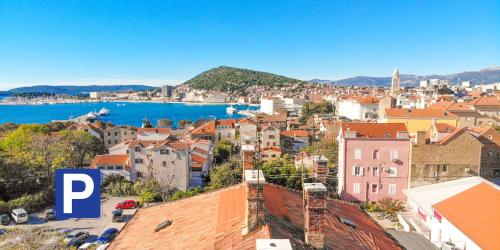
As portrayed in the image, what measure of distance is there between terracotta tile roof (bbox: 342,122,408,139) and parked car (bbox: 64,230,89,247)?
62.6 ft

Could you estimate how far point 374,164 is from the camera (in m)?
26.6

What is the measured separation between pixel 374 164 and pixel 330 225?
19139 mm

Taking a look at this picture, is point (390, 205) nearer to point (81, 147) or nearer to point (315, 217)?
point (315, 217)

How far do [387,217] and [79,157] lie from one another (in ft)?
103

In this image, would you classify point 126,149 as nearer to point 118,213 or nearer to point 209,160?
point 209,160

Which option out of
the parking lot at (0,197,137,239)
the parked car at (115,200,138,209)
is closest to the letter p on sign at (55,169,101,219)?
the parking lot at (0,197,137,239)

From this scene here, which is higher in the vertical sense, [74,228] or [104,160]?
[104,160]

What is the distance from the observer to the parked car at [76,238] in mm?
19241

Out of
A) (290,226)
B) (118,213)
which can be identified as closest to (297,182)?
(118,213)

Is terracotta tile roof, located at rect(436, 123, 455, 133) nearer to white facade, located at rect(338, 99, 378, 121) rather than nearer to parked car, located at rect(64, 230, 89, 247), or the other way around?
parked car, located at rect(64, 230, 89, 247)

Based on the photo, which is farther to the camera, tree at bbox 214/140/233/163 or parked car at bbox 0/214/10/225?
tree at bbox 214/140/233/163

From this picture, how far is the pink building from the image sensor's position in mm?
26484

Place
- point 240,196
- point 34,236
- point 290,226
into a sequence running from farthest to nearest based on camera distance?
1. point 34,236
2. point 240,196
3. point 290,226

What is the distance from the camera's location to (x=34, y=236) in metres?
15.1
